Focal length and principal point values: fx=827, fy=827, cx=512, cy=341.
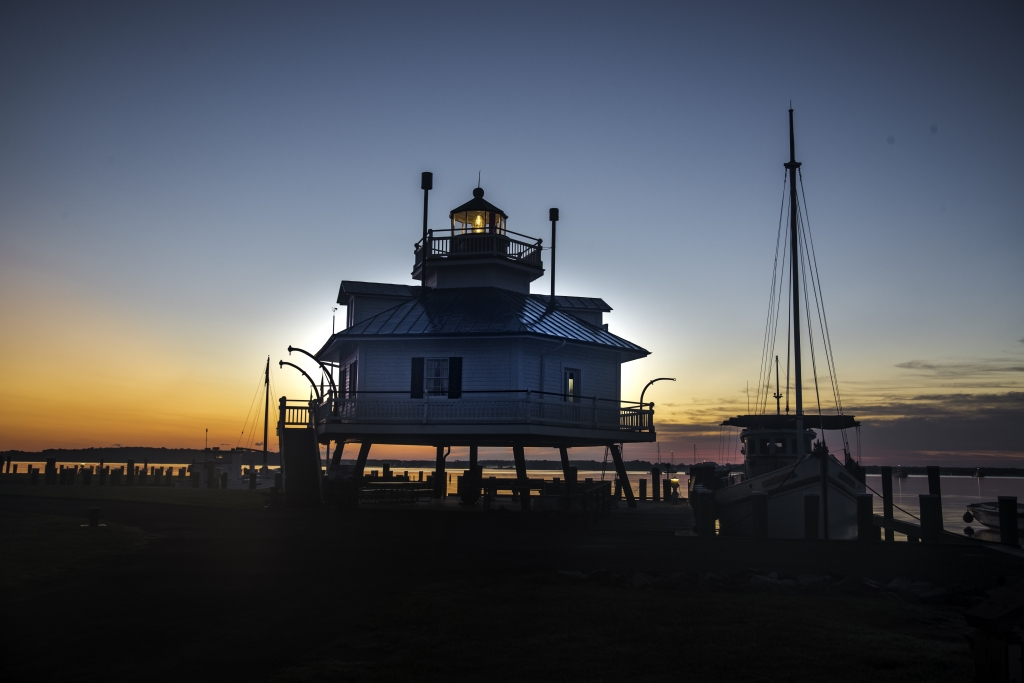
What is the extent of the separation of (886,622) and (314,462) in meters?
23.0

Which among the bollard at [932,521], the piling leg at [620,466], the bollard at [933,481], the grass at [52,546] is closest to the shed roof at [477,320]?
the piling leg at [620,466]

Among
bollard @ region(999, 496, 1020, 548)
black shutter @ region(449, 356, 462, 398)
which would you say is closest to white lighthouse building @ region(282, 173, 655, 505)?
black shutter @ region(449, 356, 462, 398)

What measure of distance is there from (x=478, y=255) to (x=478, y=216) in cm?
246

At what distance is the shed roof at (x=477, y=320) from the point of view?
32.8m

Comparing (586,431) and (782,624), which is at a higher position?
(586,431)

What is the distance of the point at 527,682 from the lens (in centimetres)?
1002

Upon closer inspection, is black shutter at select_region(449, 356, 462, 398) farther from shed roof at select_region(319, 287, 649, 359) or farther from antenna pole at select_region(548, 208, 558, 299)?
antenna pole at select_region(548, 208, 558, 299)

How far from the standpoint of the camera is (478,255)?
3722 cm

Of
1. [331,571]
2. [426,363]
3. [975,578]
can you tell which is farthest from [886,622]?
[426,363]

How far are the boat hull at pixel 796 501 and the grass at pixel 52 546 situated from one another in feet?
70.4

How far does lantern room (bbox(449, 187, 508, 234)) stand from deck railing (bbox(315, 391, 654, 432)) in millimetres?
9316

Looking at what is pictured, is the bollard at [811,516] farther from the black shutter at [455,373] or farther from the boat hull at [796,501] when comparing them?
the black shutter at [455,373]

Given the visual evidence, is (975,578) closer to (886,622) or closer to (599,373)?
(886,622)

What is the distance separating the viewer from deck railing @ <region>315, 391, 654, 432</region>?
31.4m
